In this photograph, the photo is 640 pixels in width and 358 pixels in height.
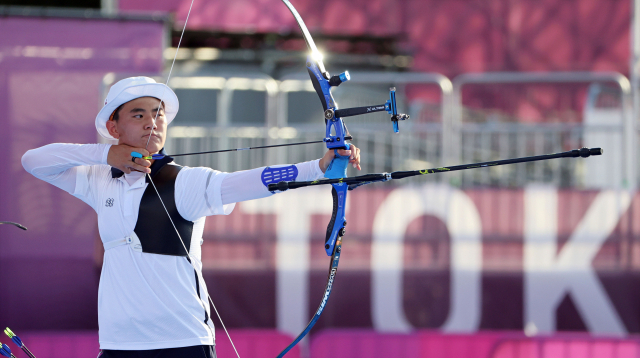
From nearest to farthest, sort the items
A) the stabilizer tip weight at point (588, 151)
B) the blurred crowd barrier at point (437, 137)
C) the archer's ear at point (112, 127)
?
the stabilizer tip weight at point (588, 151) < the archer's ear at point (112, 127) < the blurred crowd barrier at point (437, 137)

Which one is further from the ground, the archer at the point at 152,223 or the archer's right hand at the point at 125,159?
the archer's right hand at the point at 125,159

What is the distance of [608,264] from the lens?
555 cm

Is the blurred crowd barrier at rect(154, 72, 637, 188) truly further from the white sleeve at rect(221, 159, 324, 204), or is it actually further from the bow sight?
the white sleeve at rect(221, 159, 324, 204)

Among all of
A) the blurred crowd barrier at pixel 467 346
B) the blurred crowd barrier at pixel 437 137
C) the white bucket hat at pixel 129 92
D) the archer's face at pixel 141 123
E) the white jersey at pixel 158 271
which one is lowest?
the blurred crowd barrier at pixel 467 346

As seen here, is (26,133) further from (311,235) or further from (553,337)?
(553,337)

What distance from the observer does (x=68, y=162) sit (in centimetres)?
246

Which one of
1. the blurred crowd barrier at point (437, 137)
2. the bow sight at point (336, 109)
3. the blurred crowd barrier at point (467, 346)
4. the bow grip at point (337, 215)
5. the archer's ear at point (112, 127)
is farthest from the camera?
the blurred crowd barrier at point (437, 137)

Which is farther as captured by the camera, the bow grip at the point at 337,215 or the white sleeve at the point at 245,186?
the bow grip at the point at 337,215

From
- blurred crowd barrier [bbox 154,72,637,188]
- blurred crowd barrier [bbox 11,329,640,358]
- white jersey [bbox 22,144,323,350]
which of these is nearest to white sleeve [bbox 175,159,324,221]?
white jersey [bbox 22,144,323,350]

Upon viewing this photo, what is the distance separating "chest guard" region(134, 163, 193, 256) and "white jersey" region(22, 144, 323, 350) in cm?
2

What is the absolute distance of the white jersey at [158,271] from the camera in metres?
2.30

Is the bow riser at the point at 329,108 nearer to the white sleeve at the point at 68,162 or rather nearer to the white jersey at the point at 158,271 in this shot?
the white jersey at the point at 158,271

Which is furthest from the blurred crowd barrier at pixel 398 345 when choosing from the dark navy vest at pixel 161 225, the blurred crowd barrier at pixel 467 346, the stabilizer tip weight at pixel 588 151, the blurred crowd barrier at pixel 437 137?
the stabilizer tip weight at pixel 588 151

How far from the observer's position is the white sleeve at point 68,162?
243 cm
